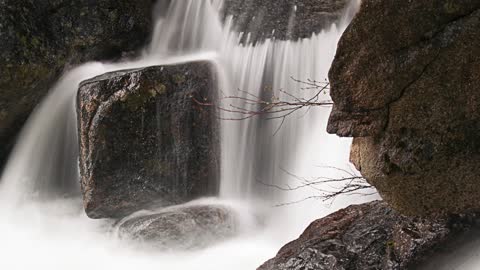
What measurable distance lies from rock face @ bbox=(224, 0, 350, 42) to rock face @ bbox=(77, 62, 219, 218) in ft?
5.88

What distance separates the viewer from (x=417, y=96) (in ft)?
10.3

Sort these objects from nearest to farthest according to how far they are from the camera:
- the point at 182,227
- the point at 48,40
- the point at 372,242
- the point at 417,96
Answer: the point at 417,96
the point at 372,242
the point at 182,227
the point at 48,40

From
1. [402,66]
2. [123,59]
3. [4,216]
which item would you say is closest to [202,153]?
[123,59]

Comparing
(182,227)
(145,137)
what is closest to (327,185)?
(182,227)

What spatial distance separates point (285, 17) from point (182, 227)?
4250 mm

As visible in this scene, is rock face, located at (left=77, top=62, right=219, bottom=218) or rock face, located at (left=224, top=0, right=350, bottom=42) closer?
rock face, located at (left=77, top=62, right=219, bottom=218)

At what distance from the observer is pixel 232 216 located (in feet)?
21.6

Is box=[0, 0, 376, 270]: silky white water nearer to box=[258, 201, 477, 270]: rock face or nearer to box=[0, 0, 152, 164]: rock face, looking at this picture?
box=[0, 0, 152, 164]: rock face

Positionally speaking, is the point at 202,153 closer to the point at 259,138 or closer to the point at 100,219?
the point at 259,138

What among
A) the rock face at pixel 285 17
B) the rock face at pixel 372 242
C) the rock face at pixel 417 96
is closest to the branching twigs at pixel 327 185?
the rock face at pixel 372 242

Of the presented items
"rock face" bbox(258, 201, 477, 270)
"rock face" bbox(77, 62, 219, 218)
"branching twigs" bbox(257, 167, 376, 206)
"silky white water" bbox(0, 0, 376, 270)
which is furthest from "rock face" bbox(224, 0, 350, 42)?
"rock face" bbox(258, 201, 477, 270)

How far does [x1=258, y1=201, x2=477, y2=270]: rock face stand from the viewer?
366cm

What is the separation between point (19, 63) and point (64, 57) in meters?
0.91

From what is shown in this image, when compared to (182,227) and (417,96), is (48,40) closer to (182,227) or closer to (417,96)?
(182,227)
